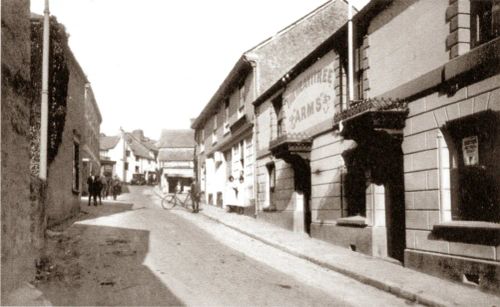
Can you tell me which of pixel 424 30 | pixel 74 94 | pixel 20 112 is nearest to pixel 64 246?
pixel 20 112

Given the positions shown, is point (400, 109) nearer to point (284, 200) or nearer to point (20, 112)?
point (20, 112)

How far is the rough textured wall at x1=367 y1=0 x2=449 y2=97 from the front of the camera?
906 cm

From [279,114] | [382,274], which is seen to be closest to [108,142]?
[279,114]

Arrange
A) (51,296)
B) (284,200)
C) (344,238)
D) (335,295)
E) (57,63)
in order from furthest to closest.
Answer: (284,200), (57,63), (344,238), (335,295), (51,296)

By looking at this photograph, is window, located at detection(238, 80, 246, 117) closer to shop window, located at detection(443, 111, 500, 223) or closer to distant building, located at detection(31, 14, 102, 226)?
distant building, located at detection(31, 14, 102, 226)

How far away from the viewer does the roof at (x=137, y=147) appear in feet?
281

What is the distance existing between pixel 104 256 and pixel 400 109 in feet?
21.9

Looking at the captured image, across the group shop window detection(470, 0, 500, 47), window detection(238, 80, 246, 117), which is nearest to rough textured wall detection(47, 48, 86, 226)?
window detection(238, 80, 246, 117)

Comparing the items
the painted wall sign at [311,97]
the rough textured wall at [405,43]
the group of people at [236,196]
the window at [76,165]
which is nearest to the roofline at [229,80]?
the painted wall sign at [311,97]

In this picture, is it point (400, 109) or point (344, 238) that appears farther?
point (344, 238)

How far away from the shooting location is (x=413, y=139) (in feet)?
32.1

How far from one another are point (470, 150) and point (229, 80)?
57.8ft

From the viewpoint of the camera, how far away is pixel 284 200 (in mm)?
17578

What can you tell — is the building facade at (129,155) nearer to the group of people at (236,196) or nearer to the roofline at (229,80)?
the roofline at (229,80)
